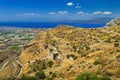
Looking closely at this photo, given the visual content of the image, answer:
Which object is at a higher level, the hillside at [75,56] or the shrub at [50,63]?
the hillside at [75,56]

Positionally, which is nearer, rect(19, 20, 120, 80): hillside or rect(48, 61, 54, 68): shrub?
rect(19, 20, 120, 80): hillside

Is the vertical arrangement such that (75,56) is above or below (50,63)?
above

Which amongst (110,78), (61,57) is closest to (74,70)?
(110,78)

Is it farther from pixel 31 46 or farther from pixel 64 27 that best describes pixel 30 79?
pixel 64 27

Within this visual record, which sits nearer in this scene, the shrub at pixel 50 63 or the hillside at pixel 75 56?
the hillside at pixel 75 56

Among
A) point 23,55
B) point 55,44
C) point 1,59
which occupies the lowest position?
point 1,59

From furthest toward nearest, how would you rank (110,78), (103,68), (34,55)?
(34,55) → (103,68) → (110,78)

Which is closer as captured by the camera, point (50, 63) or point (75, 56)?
point (75, 56)

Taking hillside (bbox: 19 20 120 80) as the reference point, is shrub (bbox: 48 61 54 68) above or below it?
below
